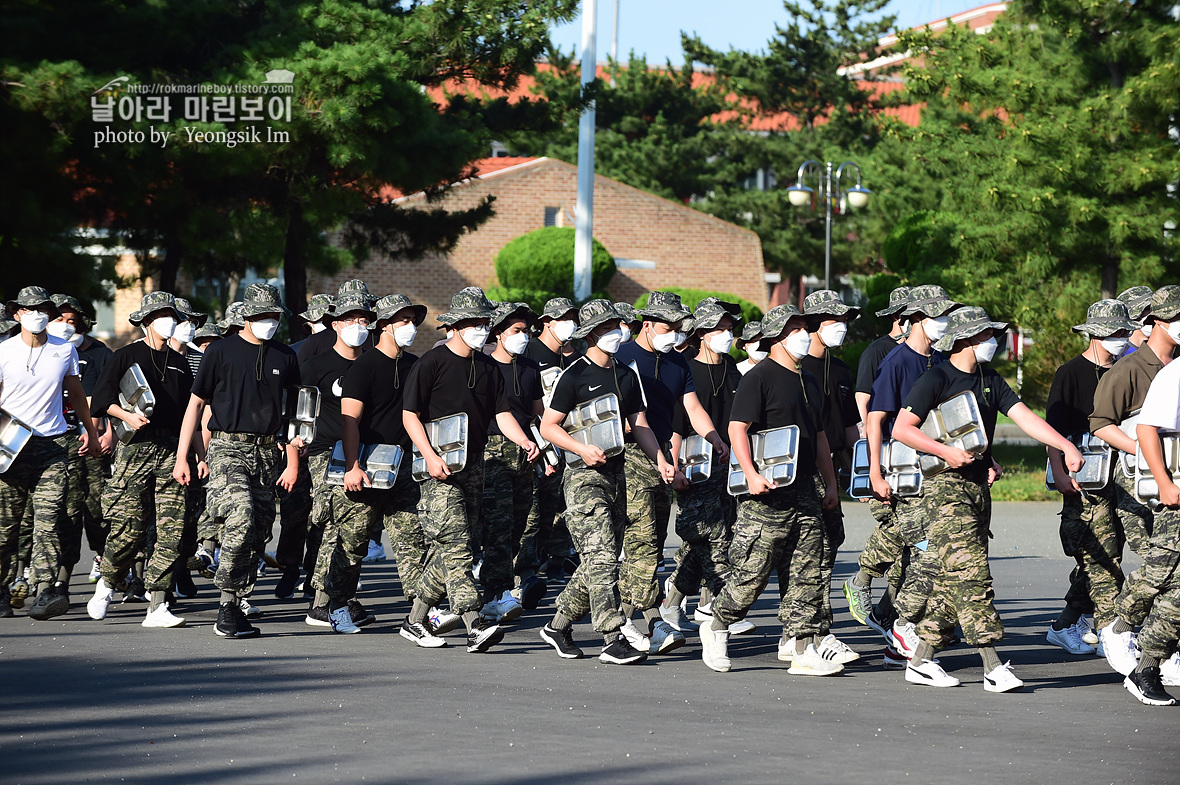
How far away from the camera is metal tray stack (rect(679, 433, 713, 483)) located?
9.24 meters

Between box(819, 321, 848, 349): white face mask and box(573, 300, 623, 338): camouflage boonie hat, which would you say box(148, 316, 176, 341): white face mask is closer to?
box(573, 300, 623, 338): camouflage boonie hat

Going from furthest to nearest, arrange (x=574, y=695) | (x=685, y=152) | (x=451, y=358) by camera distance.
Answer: (x=685, y=152), (x=451, y=358), (x=574, y=695)

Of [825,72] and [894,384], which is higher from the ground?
[825,72]

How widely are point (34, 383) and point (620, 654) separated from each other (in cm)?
444

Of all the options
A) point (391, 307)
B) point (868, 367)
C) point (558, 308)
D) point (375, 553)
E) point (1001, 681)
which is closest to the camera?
point (1001, 681)

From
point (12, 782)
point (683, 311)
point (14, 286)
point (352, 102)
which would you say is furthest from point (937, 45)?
point (12, 782)

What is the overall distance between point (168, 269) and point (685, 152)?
3187 cm

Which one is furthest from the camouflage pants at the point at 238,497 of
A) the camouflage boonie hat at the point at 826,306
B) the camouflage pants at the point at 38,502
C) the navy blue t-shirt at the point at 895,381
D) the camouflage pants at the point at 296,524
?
the navy blue t-shirt at the point at 895,381

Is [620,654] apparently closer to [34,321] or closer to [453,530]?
[453,530]

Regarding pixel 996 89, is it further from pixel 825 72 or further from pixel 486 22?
pixel 825 72

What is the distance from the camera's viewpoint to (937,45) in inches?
1011

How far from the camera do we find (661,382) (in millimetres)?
9234

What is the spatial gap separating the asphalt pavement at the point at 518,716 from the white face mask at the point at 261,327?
1.92 meters

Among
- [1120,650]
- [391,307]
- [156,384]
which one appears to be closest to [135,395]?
[156,384]
